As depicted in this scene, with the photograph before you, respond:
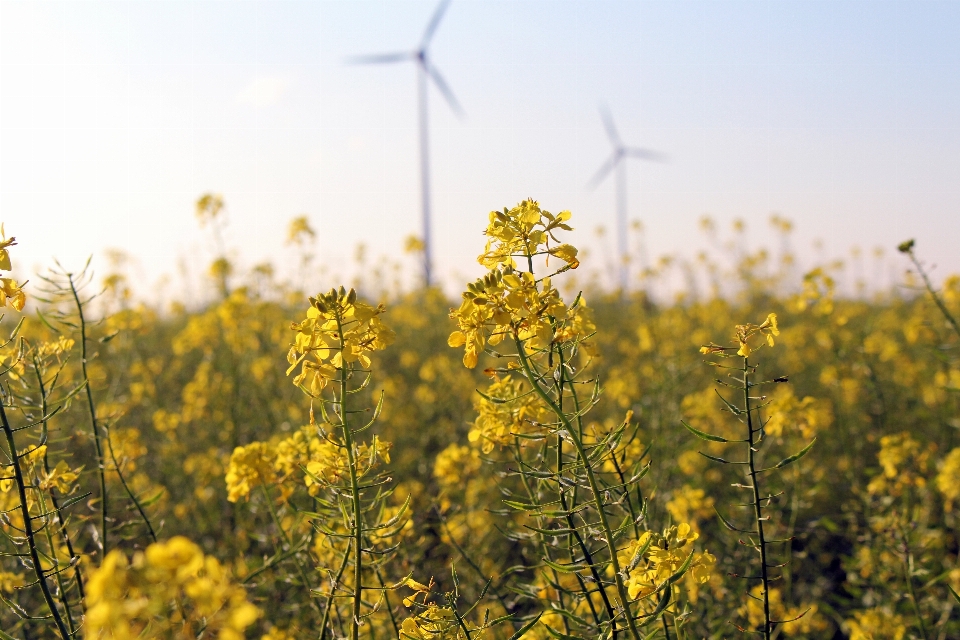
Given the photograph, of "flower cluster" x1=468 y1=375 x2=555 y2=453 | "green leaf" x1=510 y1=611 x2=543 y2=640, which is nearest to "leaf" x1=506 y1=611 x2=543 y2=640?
"green leaf" x1=510 y1=611 x2=543 y2=640

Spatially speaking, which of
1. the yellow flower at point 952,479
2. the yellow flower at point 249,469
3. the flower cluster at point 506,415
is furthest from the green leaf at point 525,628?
the yellow flower at point 952,479

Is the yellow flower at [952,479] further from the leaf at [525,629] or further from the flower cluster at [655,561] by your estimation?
the leaf at [525,629]

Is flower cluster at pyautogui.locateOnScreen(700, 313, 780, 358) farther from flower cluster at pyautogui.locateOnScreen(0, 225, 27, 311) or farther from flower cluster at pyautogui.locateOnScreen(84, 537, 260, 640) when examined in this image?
flower cluster at pyautogui.locateOnScreen(0, 225, 27, 311)

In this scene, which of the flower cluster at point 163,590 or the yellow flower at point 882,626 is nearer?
the flower cluster at point 163,590

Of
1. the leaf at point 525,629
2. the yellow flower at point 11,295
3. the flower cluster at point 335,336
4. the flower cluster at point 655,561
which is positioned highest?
the yellow flower at point 11,295

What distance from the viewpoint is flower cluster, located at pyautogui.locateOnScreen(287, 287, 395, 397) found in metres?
1.82

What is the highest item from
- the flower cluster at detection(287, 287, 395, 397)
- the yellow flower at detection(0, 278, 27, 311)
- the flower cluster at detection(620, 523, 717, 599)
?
the yellow flower at detection(0, 278, 27, 311)

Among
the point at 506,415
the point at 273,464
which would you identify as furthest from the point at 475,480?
the point at 506,415

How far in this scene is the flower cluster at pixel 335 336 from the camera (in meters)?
1.82

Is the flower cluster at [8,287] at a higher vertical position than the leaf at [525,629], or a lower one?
higher

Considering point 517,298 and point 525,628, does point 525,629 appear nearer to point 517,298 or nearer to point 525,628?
point 525,628

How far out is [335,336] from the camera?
1860mm

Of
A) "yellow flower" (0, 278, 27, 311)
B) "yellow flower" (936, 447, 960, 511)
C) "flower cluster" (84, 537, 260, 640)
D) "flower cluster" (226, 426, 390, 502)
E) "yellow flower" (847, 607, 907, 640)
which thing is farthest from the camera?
"yellow flower" (936, 447, 960, 511)

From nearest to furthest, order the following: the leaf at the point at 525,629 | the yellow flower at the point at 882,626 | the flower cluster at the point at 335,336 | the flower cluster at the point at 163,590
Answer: the flower cluster at the point at 163,590, the leaf at the point at 525,629, the flower cluster at the point at 335,336, the yellow flower at the point at 882,626
